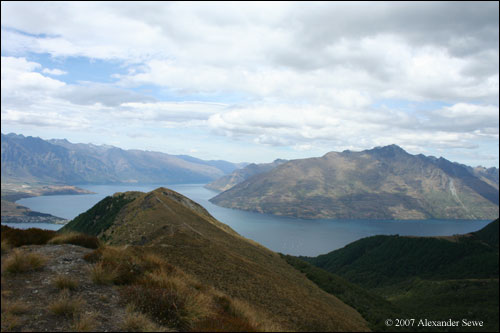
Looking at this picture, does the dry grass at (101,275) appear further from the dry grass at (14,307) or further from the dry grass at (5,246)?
the dry grass at (5,246)

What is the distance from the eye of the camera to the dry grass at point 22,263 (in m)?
12.7

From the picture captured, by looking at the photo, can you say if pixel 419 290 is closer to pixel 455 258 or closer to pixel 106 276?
pixel 455 258

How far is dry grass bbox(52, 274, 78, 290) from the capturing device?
12125 millimetres

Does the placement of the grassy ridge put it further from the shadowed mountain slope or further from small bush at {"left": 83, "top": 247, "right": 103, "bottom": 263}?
the shadowed mountain slope

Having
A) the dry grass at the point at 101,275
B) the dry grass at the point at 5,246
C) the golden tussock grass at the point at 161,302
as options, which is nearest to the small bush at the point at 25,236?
the dry grass at the point at 5,246

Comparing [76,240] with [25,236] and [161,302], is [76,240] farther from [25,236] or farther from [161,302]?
[161,302]

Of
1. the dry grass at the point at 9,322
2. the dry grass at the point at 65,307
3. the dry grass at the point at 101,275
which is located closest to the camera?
the dry grass at the point at 9,322

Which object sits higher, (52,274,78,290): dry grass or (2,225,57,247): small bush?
(2,225,57,247): small bush

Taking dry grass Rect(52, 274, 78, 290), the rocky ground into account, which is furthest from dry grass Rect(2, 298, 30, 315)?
dry grass Rect(52, 274, 78, 290)

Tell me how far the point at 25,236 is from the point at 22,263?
20.1 ft

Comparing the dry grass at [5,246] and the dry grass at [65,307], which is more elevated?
the dry grass at [5,246]

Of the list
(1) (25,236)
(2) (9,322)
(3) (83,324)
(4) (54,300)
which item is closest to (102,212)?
(1) (25,236)

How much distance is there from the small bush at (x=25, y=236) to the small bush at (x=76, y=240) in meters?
0.68

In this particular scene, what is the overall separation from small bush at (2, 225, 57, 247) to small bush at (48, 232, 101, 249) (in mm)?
681
